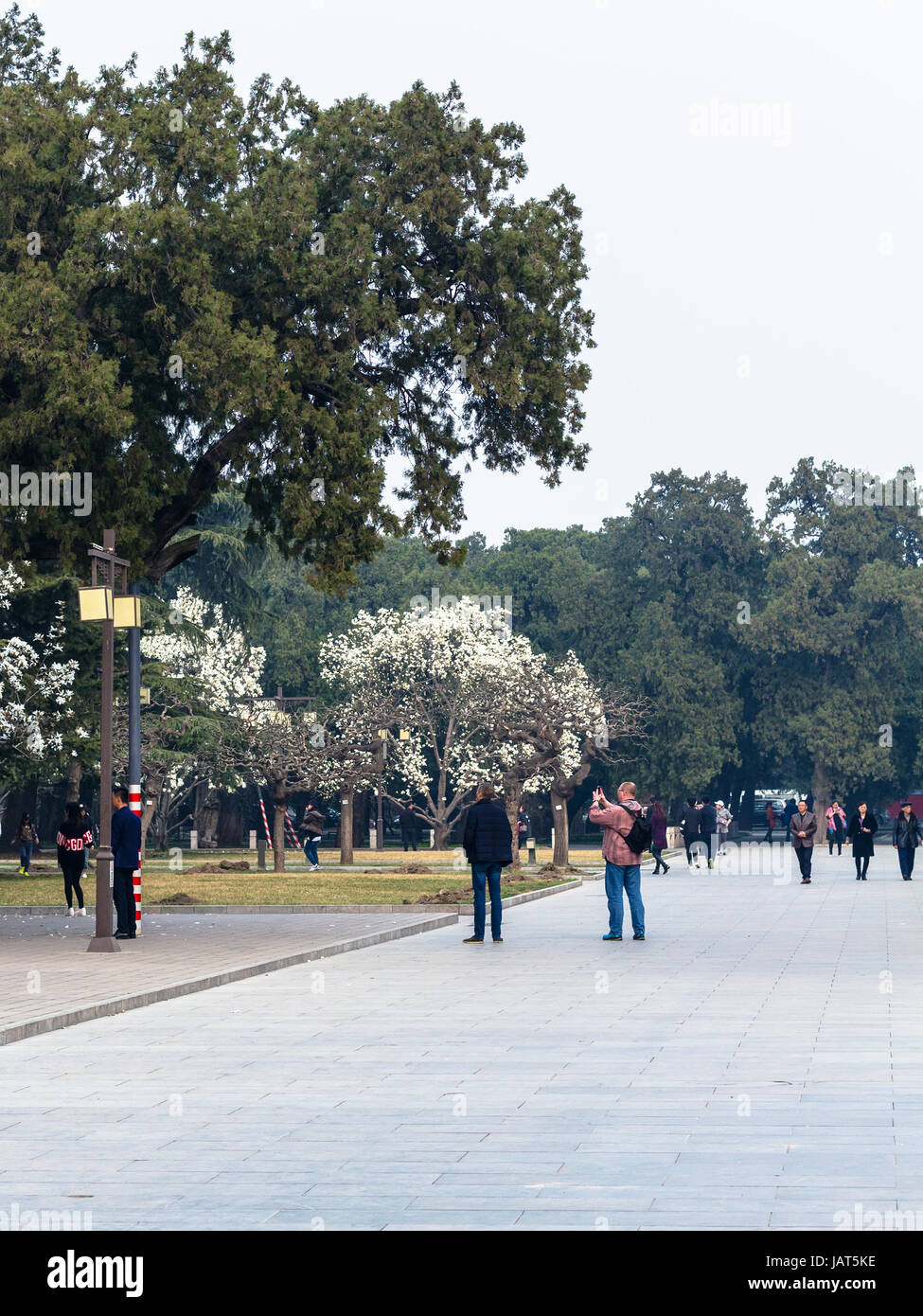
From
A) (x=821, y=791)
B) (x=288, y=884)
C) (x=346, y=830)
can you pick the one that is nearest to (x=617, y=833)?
(x=288, y=884)

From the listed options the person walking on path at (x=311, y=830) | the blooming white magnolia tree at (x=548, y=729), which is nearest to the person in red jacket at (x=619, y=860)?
the blooming white magnolia tree at (x=548, y=729)

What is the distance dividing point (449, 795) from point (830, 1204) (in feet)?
241

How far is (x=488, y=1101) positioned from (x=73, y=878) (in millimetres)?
18154

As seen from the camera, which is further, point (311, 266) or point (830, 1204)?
point (311, 266)

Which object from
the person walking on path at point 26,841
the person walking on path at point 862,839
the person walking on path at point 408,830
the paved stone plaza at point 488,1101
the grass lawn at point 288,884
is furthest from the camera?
the person walking on path at point 408,830

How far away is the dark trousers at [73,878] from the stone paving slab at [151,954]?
377 millimetres

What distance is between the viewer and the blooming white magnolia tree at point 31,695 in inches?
1615

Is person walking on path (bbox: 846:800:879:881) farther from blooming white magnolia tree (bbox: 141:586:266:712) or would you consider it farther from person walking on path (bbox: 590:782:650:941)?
blooming white magnolia tree (bbox: 141:586:266:712)

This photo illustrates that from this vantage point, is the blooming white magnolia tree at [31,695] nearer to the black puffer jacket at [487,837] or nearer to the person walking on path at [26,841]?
the person walking on path at [26,841]
